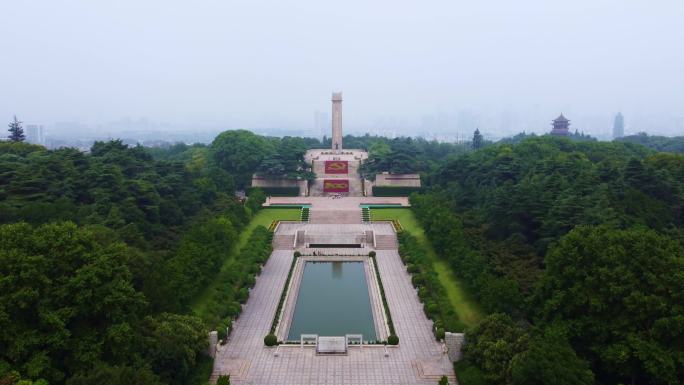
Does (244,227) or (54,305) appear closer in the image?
(54,305)

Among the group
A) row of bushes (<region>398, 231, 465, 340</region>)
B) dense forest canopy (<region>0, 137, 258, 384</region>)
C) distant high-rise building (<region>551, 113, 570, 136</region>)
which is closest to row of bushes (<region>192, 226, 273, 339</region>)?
dense forest canopy (<region>0, 137, 258, 384</region>)

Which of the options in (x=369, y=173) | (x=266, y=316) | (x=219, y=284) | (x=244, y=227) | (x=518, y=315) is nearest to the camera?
(x=518, y=315)

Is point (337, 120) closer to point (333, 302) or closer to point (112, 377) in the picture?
point (333, 302)

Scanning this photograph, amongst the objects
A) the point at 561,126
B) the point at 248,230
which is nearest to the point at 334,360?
the point at 248,230

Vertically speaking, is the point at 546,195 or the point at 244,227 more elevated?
the point at 546,195

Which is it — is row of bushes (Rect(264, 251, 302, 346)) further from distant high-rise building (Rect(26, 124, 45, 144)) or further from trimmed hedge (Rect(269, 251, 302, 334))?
distant high-rise building (Rect(26, 124, 45, 144))

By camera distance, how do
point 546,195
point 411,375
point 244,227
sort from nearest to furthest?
point 411,375 < point 546,195 < point 244,227

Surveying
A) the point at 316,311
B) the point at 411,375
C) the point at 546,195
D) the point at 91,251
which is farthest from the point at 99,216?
the point at 546,195

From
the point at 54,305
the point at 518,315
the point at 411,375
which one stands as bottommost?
the point at 411,375

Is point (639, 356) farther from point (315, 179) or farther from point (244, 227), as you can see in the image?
point (315, 179)
